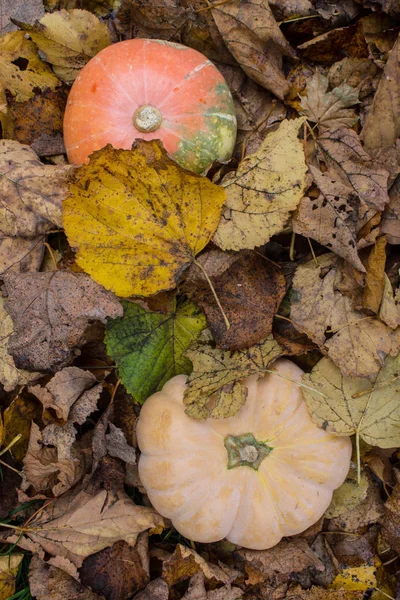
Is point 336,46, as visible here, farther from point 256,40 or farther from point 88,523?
point 88,523

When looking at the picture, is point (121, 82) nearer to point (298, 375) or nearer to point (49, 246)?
point (49, 246)

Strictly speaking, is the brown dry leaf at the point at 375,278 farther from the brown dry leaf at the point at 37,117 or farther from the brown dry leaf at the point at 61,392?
the brown dry leaf at the point at 37,117

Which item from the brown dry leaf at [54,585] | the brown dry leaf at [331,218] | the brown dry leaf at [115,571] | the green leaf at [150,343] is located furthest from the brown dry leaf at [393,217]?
the brown dry leaf at [54,585]

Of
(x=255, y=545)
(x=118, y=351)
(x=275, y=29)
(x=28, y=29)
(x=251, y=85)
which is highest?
(x=28, y=29)

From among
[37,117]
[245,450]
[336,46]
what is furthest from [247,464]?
[336,46]

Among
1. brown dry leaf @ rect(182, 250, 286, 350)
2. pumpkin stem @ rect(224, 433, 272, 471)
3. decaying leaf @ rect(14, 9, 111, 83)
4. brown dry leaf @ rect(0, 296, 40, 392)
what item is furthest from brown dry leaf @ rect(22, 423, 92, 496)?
decaying leaf @ rect(14, 9, 111, 83)

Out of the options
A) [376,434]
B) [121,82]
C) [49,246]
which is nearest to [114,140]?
[121,82]
